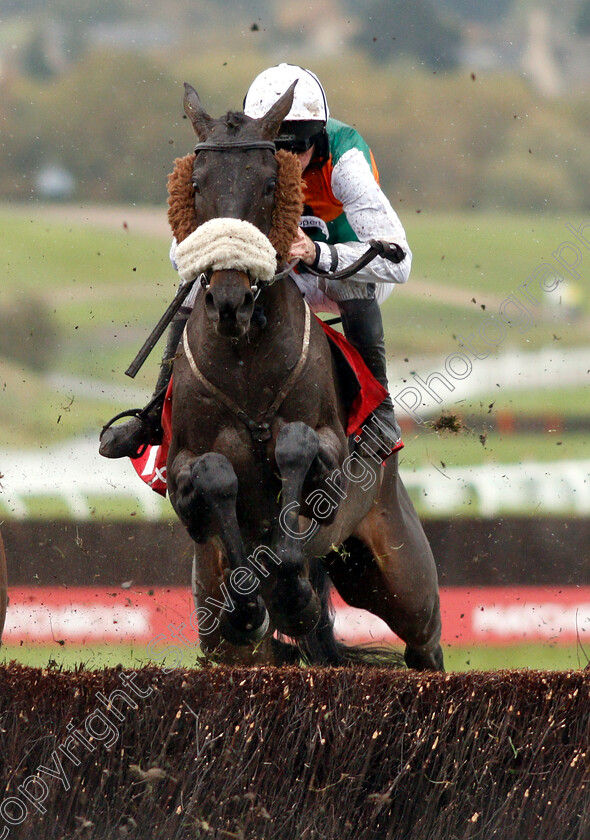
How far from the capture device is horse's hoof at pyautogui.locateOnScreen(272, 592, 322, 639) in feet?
13.5

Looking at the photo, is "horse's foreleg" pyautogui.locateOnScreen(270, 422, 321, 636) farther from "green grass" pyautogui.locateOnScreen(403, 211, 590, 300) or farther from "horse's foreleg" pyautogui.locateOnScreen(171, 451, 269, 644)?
"green grass" pyautogui.locateOnScreen(403, 211, 590, 300)

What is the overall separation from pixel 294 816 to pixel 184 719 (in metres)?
0.47

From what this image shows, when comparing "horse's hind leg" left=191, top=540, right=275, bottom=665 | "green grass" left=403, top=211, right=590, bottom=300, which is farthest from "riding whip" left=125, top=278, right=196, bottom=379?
"green grass" left=403, top=211, right=590, bottom=300

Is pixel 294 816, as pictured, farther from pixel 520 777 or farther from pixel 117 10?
pixel 117 10

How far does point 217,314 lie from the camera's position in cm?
362

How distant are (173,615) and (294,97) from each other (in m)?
3.59

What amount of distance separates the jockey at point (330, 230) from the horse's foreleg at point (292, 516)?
0.66 meters

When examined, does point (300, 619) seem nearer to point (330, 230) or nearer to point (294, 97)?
point (330, 230)

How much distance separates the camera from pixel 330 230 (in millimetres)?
4633

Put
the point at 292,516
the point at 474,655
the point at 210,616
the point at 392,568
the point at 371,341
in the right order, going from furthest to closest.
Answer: the point at 474,655 → the point at 392,568 → the point at 210,616 → the point at 371,341 → the point at 292,516

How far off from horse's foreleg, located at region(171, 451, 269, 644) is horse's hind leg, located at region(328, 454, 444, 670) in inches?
45.5

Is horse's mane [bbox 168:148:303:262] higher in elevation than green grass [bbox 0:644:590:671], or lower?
higher

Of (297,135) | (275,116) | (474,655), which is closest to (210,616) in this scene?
(297,135)

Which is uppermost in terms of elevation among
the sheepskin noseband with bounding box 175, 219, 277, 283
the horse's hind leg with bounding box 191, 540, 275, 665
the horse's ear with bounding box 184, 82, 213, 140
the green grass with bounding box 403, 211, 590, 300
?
the horse's ear with bounding box 184, 82, 213, 140
